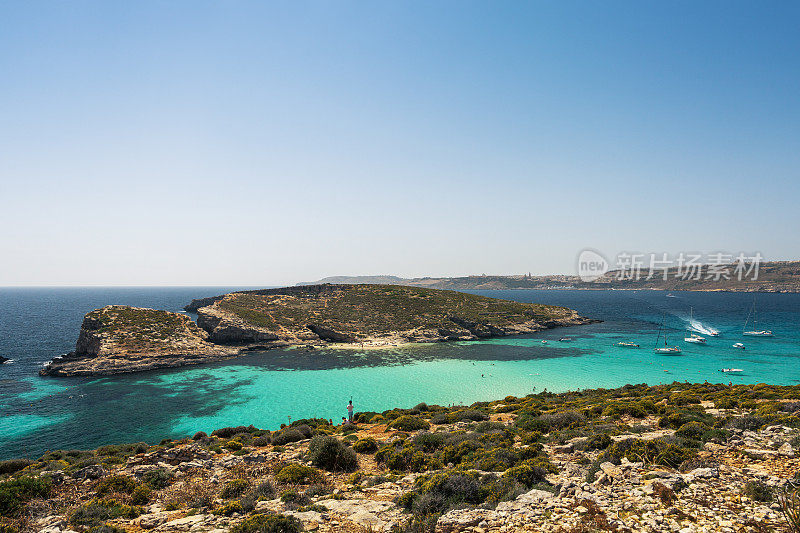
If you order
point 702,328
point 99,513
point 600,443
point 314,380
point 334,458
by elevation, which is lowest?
point 314,380

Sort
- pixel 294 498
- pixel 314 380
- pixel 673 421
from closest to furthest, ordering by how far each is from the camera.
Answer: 1. pixel 294 498
2. pixel 673 421
3. pixel 314 380

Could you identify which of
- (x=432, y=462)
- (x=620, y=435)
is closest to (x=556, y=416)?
(x=620, y=435)

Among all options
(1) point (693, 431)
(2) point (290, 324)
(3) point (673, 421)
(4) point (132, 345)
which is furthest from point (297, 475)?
(2) point (290, 324)

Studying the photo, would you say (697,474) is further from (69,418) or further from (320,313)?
(320,313)

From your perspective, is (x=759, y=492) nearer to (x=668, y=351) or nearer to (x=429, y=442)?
(x=429, y=442)

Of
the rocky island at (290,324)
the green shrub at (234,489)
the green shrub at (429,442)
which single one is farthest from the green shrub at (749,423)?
the rocky island at (290,324)

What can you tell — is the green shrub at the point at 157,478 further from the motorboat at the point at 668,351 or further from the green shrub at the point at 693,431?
the motorboat at the point at 668,351
